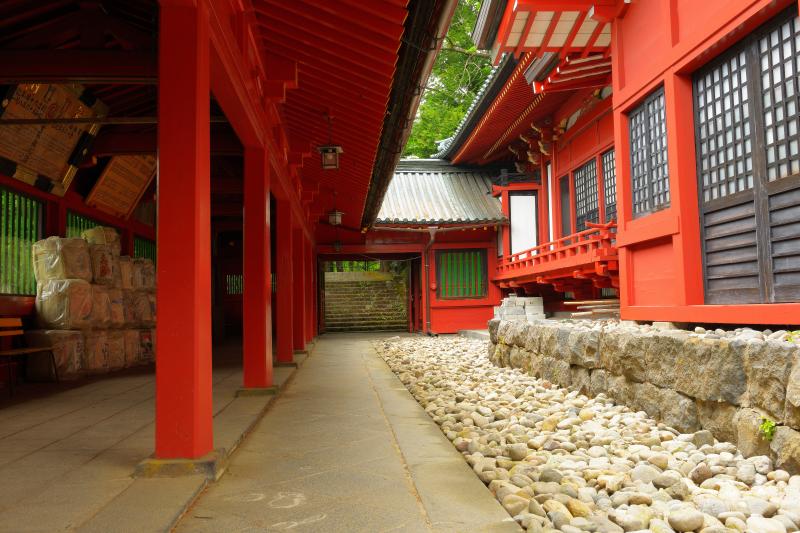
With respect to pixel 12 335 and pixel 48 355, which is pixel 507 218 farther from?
pixel 12 335

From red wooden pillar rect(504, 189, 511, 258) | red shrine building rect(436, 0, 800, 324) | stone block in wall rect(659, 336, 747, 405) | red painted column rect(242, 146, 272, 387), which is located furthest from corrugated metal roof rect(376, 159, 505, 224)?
stone block in wall rect(659, 336, 747, 405)

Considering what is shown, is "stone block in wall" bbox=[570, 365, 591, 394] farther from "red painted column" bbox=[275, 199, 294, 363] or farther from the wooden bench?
the wooden bench

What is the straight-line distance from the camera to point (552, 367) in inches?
255

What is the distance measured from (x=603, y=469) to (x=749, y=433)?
916mm

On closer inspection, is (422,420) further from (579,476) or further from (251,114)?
(251,114)

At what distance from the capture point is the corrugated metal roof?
14852 mm

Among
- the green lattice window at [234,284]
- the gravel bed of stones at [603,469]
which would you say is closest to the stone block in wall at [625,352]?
the gravel bed of stones at [603,469]

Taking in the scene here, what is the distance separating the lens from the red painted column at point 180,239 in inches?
114

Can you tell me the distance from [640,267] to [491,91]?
571cm

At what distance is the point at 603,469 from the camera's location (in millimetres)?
3318

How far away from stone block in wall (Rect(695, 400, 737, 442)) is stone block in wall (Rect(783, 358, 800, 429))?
0.48 m

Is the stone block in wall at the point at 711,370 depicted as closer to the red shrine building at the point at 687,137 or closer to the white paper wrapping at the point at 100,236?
the red shrine building at the point at 687,137

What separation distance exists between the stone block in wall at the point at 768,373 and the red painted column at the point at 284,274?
17.7 feet

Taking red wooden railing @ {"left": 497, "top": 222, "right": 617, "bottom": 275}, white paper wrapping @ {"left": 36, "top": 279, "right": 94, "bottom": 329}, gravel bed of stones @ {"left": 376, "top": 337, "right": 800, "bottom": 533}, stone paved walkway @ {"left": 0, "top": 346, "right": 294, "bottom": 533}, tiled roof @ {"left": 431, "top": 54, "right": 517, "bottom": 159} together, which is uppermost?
tiled roof @ {"left": 431, "top": 54, "right": 517, "bottom": 159}
